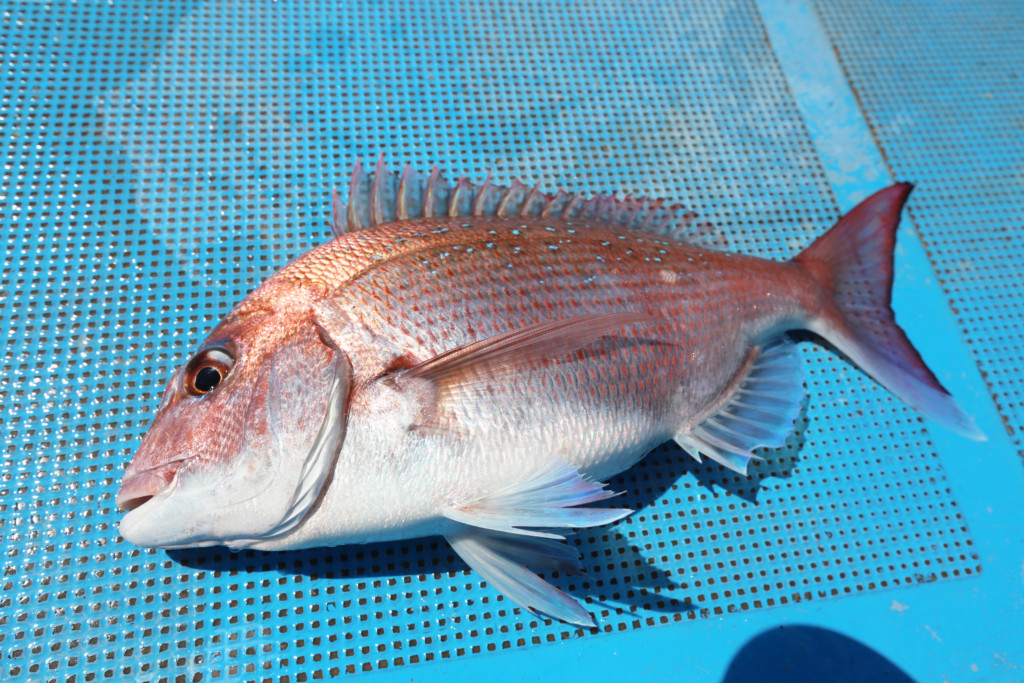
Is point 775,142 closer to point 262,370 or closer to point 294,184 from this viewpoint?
point 294,184

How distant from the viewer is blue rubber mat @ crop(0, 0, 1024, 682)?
1.57m

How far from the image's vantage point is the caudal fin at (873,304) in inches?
74.1

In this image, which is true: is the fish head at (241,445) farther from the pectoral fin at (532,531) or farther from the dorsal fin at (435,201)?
the dorsal fin at (435,201)

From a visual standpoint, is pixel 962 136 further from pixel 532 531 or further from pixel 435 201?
pixel 532 531

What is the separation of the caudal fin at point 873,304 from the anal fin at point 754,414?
24 cm

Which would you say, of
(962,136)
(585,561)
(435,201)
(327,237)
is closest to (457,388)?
(435,201)

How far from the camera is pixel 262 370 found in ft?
4.19

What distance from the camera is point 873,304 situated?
1.91 m

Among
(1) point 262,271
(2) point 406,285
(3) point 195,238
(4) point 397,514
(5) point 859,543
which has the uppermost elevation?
(3) point 195,238

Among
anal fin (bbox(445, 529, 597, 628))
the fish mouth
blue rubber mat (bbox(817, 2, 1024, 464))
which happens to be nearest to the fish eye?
the fish mouth

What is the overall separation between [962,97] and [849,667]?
8.38ft

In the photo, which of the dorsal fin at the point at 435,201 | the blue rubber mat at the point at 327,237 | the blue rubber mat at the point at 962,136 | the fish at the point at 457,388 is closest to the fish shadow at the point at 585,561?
the blue rubber mat at the point at 327,237

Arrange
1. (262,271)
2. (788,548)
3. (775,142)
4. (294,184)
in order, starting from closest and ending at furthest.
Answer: (788,548) → (262,271) → (294,184) → (775,142)

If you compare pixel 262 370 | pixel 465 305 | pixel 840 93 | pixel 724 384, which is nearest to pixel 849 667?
pixel 724 384
